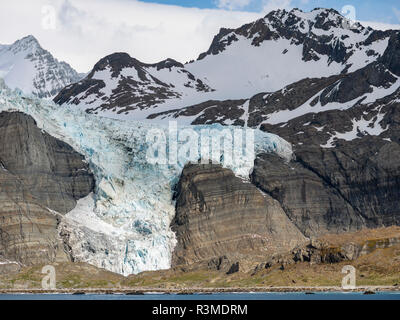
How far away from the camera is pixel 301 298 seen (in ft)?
624
